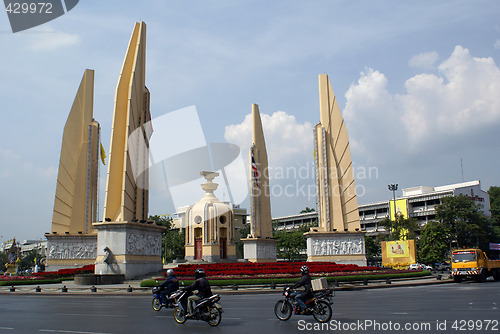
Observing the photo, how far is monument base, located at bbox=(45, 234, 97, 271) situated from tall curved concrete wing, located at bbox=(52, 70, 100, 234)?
700 mm

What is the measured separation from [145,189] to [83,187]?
12869 mm

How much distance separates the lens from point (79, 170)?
41.5m

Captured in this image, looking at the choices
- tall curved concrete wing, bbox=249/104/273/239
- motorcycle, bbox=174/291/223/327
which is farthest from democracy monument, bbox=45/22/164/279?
motorcycle, bbox=174/291/223/327

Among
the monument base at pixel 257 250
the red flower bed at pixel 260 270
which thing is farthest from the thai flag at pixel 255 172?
the red flower bed at pixel 260 270

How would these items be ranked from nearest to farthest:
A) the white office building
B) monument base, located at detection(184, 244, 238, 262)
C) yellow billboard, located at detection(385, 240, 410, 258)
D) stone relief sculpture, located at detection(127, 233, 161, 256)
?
stone relief sculpture, located at detection(127, 233, 161, 256), yellow billboard, located at detection(385, 240, 410, 258), monument base, located at detection(184, 244, 238, 262), the white office building

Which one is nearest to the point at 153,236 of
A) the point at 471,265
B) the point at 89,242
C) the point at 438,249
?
the point at 89,242

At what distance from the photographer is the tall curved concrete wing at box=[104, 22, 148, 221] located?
93.0 ft

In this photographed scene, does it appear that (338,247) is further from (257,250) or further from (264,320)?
(264,320)

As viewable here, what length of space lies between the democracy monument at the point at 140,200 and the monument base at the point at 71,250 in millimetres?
80

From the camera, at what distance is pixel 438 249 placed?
52.9 m

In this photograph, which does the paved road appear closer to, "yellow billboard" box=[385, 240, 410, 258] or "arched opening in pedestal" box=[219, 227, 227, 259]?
"yellow billboard" box=[385, 240, 410, 258]

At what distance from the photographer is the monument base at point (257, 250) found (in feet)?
134

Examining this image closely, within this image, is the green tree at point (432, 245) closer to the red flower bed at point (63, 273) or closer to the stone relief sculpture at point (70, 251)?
the stone relief sculpture at point (70, 251)

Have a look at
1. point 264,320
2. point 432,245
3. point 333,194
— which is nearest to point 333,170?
point 333,194
